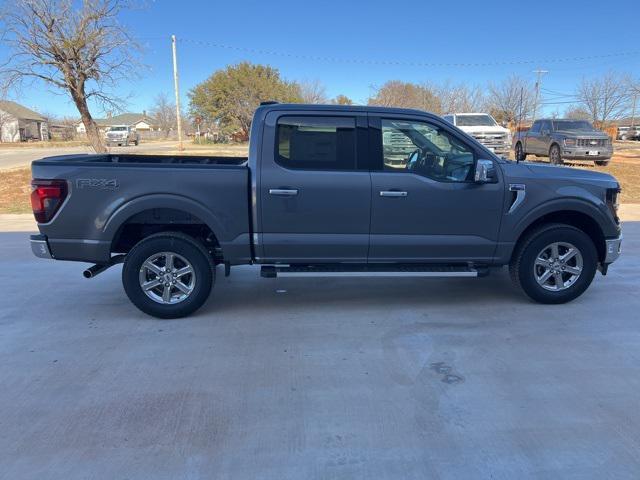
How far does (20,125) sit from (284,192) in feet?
259

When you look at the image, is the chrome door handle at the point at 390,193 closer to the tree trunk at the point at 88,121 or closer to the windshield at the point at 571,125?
the tree trunk at the point at 88,121

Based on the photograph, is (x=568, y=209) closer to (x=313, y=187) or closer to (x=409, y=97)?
(x=313, y=187)

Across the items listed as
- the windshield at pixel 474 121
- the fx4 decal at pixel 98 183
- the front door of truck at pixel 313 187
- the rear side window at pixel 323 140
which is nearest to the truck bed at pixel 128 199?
the fx4 decal at pixel 98 183

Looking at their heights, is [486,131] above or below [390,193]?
above

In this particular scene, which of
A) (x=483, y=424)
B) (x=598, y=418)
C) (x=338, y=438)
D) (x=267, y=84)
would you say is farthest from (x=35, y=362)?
(x=267, y=84)

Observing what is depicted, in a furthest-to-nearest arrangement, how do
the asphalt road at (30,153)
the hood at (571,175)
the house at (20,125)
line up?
1. the house at (20,125)
2. the asphalt road at (30,153)
3. the hood at (571,175)

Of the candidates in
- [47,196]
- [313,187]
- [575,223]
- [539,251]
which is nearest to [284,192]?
[313,187]

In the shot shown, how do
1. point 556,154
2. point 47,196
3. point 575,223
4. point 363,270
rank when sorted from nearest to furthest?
point 47,196 → point 363,270 → point 575,223 → point 556,154

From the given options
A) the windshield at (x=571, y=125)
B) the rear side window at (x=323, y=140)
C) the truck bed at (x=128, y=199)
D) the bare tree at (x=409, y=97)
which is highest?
the bare tree at (x=409, y=97)

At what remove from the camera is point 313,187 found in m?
4.72

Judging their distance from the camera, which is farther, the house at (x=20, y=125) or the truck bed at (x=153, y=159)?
the house at (x=20, y=125)

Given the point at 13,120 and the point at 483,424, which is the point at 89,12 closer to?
the point at 483,424

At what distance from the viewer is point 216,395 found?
11.4ft

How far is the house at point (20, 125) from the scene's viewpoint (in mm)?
66312
